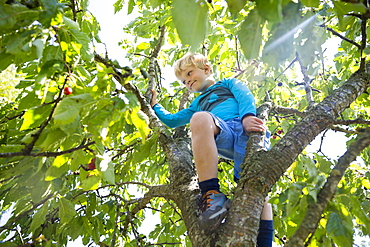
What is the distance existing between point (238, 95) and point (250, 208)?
1.20 m

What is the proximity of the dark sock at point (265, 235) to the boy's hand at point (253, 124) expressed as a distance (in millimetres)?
570

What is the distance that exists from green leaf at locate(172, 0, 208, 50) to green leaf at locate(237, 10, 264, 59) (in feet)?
0.69

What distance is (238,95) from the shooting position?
231 centimetres

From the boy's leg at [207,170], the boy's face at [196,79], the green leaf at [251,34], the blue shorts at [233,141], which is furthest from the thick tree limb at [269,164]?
the boy's face at [196,79]

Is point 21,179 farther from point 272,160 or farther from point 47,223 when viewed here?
point 272,160

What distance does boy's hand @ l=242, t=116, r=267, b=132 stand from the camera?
1.83m

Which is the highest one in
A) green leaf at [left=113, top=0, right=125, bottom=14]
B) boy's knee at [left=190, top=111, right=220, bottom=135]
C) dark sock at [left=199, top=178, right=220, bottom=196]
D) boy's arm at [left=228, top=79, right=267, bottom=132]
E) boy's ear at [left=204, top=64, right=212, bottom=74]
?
green leaf at [left=113, top=0, right=125, bottom=14]

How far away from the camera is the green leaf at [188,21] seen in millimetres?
650

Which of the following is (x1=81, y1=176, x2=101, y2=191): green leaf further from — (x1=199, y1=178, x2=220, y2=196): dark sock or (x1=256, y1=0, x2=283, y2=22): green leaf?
(x1=256, y1=0, x2=283, y2=22): green leaf

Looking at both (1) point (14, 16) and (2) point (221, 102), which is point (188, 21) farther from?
(2) point (221, 102)

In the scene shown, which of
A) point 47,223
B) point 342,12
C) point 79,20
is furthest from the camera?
point 47,223

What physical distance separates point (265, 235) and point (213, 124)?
29.0 inches

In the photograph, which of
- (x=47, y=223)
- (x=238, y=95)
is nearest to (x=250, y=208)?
(x=238, y=95)

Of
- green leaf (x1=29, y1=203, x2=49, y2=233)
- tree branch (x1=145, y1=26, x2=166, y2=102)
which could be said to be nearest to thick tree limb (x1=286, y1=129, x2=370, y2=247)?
green leaf (x1=29, y1=203, x2=49, y2=233)
